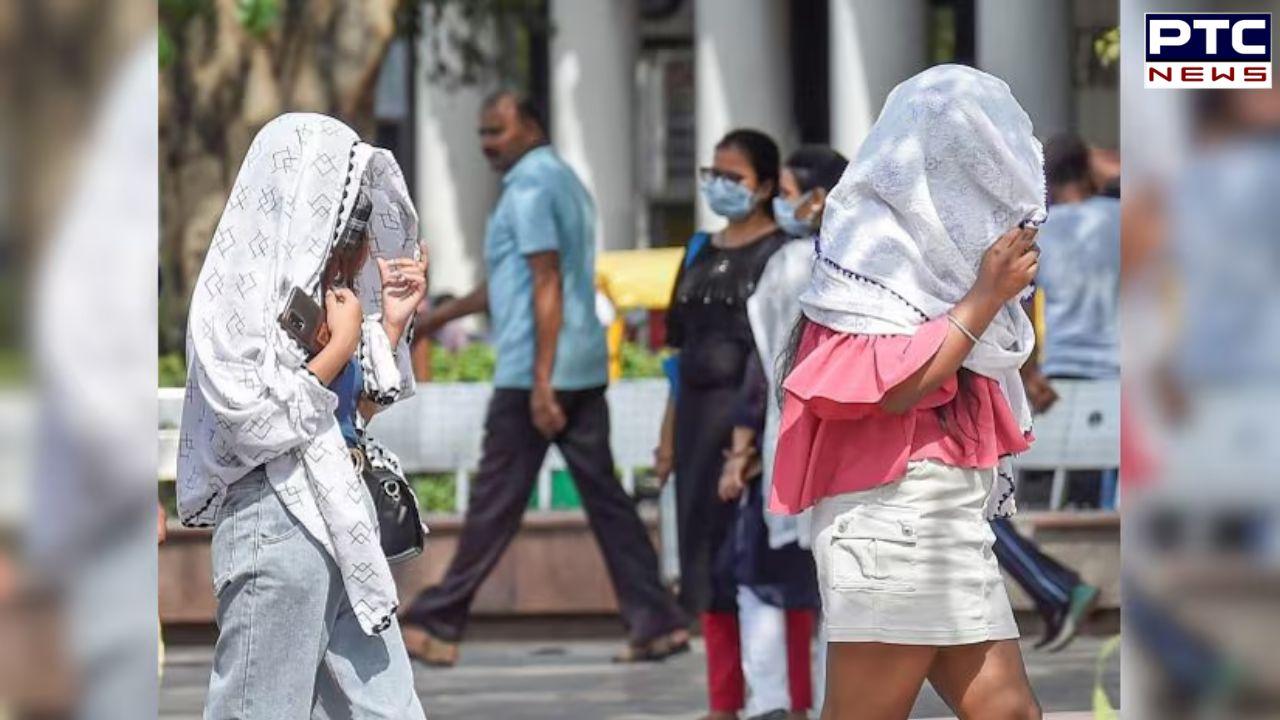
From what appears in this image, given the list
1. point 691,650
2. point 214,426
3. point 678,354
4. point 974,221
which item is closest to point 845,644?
point 974,221

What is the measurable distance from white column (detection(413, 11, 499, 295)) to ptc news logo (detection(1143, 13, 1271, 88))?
79.3ft

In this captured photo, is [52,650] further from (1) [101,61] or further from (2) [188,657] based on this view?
(2) [188,657]

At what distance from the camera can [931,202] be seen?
4516 millimetres

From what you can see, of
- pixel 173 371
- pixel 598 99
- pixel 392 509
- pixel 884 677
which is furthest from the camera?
pixel 598 99

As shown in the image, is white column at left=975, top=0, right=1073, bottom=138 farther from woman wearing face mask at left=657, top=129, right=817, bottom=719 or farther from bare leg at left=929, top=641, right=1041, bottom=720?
bare leg at left=929, top=641, right=1041, bottom=720

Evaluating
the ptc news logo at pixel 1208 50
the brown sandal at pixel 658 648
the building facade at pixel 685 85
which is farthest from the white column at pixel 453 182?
the ptc news logo at pixel 1208 50

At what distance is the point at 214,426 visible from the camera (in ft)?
15.3

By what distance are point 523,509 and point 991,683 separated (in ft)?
17.6

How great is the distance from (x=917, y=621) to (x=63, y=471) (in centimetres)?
249

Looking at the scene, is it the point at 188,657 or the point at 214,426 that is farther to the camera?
the point at 188,657

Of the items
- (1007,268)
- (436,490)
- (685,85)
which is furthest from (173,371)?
(685,85)

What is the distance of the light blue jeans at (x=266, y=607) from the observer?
4648 mm

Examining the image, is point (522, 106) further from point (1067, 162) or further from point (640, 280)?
point (640, 280)

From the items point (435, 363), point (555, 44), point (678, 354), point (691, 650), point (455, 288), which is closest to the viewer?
point (678, 354)
